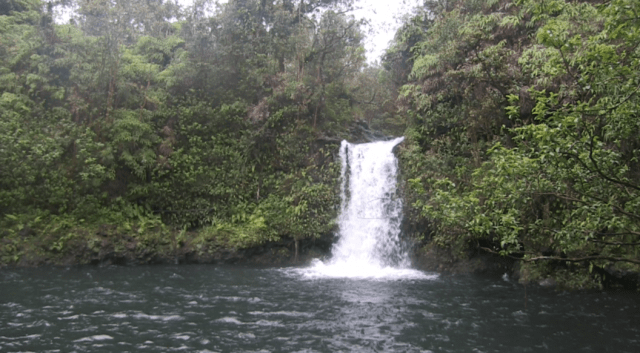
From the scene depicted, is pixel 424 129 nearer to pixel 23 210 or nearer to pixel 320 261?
pixel 320 261

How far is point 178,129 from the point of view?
64.4 ft

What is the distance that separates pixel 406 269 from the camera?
15.2 m

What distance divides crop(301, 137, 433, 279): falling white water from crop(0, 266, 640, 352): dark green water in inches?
103

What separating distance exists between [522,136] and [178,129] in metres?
16.9

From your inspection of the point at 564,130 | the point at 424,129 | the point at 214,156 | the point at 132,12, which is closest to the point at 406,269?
the point at 424,129

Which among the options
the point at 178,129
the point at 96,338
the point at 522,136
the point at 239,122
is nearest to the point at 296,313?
the point at 96,338

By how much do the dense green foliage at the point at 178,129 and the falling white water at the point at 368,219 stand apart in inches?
33.3

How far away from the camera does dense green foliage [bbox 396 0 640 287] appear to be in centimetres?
502

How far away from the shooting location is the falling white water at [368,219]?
1547 centimetres

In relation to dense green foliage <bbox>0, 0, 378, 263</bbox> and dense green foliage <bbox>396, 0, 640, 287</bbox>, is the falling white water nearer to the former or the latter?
dense green foliage <bbox>0, 0, 378, 263</bbox>

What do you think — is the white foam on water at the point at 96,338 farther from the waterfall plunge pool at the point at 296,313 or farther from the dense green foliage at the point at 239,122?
the dense green foliage at the point at 239,122

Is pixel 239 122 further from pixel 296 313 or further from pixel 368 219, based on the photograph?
pixel 296 313

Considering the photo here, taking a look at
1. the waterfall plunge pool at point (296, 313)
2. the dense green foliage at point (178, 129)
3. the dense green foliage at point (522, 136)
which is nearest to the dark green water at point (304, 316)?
the waterfall plunge pool at point (296, 313)

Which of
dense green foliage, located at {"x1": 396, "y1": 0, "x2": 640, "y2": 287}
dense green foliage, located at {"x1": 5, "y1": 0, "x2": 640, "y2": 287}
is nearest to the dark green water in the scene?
dense green foliage, located at {"x1": 396, "y1": 0, "x2": 640, "y2": 287}
